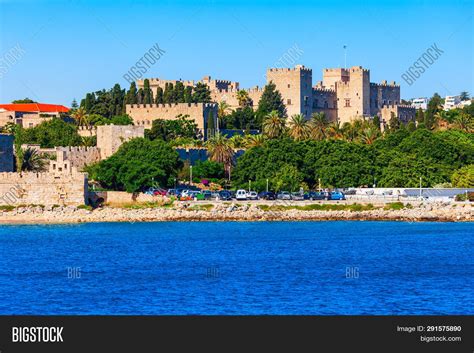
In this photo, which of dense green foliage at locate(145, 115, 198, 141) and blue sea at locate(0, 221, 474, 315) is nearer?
blue sea at locate(0, 221, 474, 315)

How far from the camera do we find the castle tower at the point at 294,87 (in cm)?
9169

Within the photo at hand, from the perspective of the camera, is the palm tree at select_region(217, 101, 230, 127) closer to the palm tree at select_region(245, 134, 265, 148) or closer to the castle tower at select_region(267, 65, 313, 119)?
the castle tower at select_region(267, 65, 313, 119)

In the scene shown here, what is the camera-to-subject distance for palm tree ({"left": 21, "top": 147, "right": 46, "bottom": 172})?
6594cm

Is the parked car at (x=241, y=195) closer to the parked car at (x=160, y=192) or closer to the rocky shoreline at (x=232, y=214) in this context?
the rocky shoreline at (x=232, y=214)

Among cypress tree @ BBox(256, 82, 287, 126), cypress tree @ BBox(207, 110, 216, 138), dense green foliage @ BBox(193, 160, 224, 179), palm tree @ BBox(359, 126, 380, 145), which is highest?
cypress tree @ BBox(256, 82, 287, 126)

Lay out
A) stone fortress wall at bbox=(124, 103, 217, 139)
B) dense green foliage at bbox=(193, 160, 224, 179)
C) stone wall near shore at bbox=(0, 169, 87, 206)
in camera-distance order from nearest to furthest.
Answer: stone wall near shore at bbox=(0, 169, 87, 206), dense green foliage at bbox=(193, 160, 224, 179), stone fortress wall at bbox=(124, 103, 217, 139)

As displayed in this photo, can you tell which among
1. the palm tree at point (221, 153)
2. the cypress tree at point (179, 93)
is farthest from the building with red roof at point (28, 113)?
the palm tree at point (221, 153)

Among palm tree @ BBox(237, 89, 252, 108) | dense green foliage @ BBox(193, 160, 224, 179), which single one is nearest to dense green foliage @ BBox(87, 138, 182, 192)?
dense green foliage @ BBox(193, 160, 224, 179)

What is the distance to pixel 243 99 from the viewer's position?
94.2 m

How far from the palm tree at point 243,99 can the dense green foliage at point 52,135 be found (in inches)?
726

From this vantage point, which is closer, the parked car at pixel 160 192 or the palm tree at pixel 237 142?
the parked car at pixel 160 192

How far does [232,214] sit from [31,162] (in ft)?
44.4

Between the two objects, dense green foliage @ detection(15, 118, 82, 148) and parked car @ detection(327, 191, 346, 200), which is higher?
dense green foliage @ detection(15, 118, 82, 148)

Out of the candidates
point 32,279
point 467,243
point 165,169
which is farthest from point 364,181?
point 32,279
